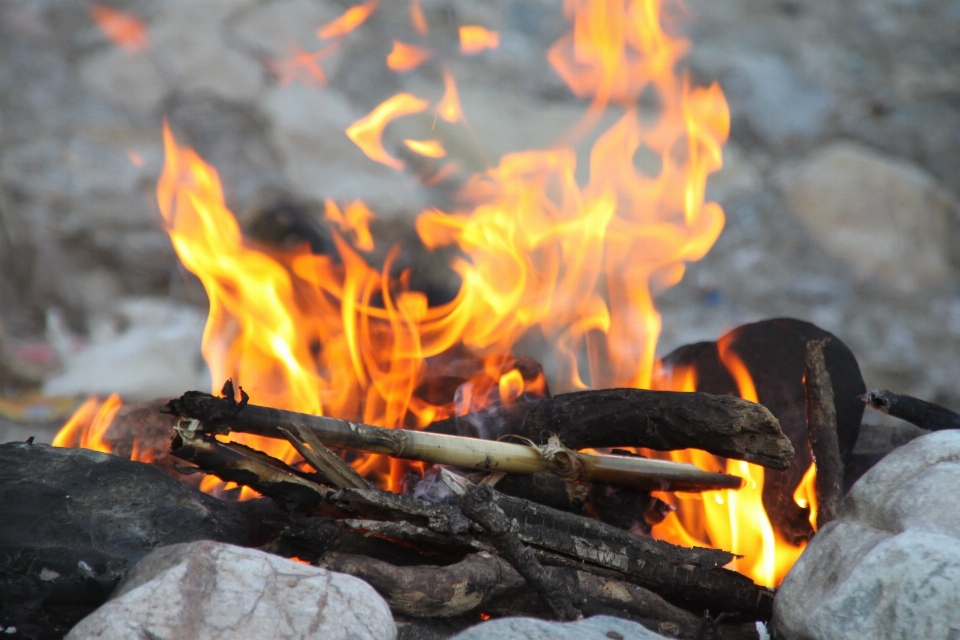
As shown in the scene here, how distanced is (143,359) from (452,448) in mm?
2031

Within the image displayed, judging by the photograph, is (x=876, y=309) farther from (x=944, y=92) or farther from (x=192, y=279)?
(x=192, y=279)

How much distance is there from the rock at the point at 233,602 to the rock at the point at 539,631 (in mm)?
205

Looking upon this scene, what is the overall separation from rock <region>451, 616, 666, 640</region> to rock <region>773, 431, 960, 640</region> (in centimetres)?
41

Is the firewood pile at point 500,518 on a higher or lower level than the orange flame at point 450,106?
lower

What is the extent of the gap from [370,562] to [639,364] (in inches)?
84.3

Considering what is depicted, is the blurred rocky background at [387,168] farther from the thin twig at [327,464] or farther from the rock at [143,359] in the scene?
the thin twig at [327,464]

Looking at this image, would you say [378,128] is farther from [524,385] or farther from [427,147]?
[524,385]

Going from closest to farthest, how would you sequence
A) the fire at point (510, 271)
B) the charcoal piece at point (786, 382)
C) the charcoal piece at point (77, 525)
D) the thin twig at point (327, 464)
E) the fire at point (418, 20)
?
1. the charcoal piece at point (77, 525)
2. the thin twig at point (327, 464)
3. the charcoal piece at point (786, 382)
4. the fire at point (510, 271)
5. the fire at point (418, 20)

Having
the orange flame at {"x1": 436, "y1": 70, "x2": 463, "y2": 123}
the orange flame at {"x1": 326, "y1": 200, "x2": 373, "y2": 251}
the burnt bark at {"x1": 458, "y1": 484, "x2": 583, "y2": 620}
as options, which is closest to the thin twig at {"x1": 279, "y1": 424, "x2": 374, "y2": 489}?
the burnt bark at {"x1": 458, "y1": 484, "x2": 583, "y2": 620}

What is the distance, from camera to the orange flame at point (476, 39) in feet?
15.1

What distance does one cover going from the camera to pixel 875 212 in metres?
4.45

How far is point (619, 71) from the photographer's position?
15.3 feet

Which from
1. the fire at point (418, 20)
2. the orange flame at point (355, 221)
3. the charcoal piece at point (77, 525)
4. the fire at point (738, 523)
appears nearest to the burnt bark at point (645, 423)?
the fire at point (738, 523)

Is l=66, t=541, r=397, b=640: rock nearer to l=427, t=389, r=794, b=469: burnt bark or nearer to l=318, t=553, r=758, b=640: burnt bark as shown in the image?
l=318, t=553, r=758, b=640: burnt bark
